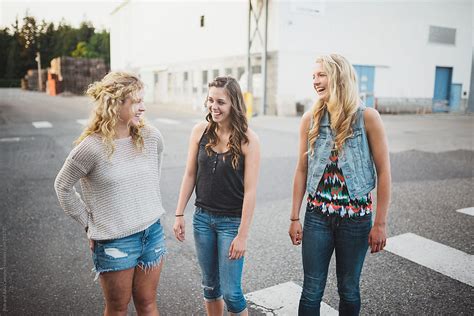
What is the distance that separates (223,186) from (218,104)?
1.66 feet

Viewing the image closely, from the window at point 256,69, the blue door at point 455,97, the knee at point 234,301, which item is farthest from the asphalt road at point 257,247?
the blue door at point 455,97

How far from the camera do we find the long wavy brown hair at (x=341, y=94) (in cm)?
244

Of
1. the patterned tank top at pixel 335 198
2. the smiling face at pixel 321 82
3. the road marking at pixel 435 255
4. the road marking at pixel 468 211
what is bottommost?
the road marking at pixel 435 255

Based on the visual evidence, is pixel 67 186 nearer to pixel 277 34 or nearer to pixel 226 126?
pixel 226 126

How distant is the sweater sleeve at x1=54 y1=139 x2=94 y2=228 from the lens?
2225mm

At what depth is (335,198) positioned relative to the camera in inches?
99.7

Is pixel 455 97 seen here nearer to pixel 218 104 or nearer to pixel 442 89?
pixel 442 89

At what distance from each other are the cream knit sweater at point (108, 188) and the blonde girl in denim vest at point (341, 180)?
99cm

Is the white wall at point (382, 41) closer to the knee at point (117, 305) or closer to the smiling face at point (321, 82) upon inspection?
the smiling face at point (321, 82)

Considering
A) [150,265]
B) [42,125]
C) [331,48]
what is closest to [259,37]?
[331,48]

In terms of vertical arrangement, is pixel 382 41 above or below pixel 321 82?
above

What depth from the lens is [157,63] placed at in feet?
127

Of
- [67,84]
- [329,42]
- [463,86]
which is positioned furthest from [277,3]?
[67,84]

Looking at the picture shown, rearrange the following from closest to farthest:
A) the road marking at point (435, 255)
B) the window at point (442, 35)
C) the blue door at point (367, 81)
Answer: the road marking at point (435, 255) < the blue door at point (367, 81) < the window at point (442, 35)
